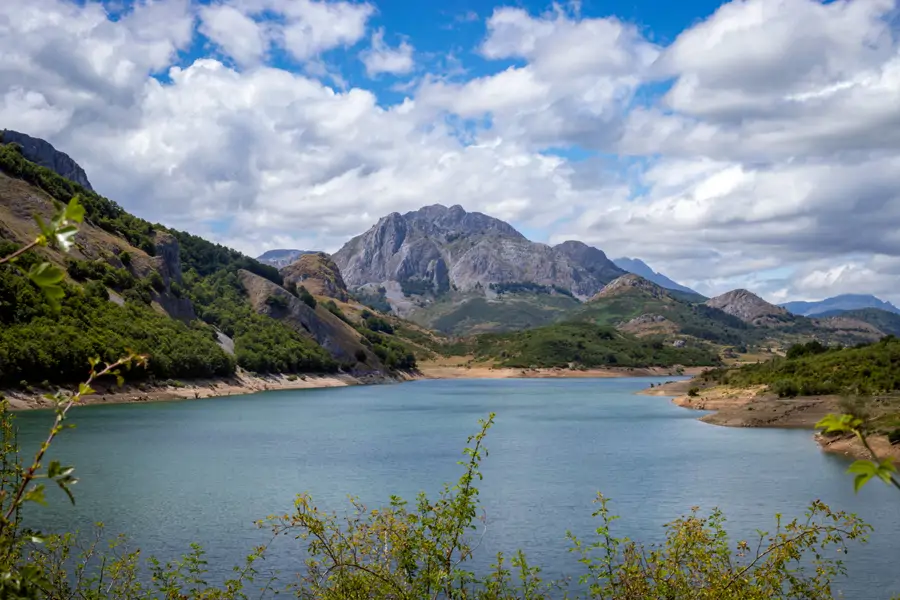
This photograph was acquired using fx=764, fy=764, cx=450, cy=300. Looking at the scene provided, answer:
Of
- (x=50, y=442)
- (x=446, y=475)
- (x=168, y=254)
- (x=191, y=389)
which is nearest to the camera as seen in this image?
(x=50, y=442)

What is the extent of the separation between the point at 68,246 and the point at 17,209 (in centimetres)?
14803

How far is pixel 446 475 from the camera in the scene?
49.8 meters

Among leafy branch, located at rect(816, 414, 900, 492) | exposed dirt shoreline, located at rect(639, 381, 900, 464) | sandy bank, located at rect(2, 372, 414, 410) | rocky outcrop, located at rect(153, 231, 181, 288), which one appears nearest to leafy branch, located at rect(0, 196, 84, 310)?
leafy branch, located at rect(816, 414, 900, 492)

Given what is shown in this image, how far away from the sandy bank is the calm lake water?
5.58 metres

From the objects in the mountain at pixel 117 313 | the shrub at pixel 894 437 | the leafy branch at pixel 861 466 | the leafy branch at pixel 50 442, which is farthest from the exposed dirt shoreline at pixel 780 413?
the mountain at pixel 117 313

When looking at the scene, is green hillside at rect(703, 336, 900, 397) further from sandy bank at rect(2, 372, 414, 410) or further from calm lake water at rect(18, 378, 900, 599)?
sandy bank at rect(2, 372, 414, 410)

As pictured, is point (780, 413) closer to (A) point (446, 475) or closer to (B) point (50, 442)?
(A) point (446, 475)

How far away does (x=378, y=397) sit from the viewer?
480 feet

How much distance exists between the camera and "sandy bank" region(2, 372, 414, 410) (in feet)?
296

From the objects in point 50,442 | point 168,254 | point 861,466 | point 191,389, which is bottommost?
point 191,389

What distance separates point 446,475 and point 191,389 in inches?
3475

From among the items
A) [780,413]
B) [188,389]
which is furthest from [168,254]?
[780,413]

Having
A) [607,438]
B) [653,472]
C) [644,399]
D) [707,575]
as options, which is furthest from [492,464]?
[644,399]

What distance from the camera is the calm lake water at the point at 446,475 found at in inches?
1304
